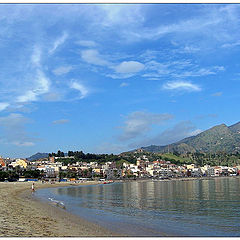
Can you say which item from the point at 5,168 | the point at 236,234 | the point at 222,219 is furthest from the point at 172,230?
the point at 5,168

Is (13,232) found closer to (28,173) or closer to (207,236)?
(207,236)

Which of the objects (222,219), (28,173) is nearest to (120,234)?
(222,219)

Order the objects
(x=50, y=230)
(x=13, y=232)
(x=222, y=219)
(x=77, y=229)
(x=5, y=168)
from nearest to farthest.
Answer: (x=13, y=232) → (x=50, y=230) → (x=77, y=229) → (x=222, y=219) → (x=5, y=168)

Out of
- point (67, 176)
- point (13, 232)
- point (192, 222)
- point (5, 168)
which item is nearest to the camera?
point (13, 232)

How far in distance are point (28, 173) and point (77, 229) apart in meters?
140

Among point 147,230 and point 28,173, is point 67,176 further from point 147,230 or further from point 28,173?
point 147,230

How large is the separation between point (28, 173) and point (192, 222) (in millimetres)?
138226

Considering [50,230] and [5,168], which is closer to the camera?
[50,230]

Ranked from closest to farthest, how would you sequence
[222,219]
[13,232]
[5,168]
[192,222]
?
[13,232]
[192,222]
[222,219]
[5,168]

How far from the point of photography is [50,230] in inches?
707

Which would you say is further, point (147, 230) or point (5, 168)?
point (5, 168)

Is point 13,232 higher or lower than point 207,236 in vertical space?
higher

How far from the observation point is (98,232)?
62.6 ft

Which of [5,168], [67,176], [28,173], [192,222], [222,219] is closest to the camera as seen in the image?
[192,222]
